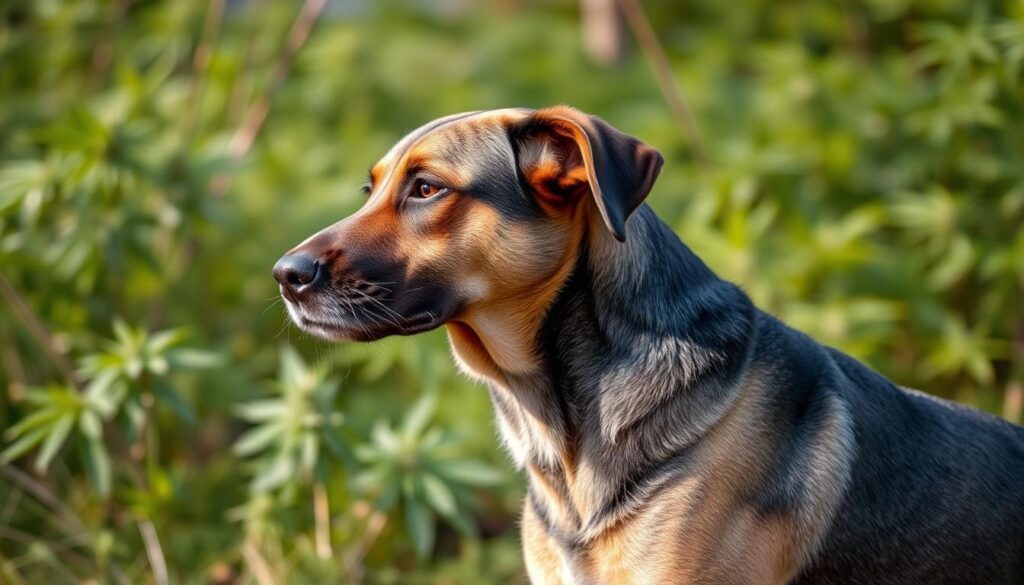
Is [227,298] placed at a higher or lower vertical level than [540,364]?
lower

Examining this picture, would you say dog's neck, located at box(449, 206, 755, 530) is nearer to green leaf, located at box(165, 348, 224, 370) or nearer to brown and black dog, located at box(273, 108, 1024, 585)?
brown and black dog, located at box(273, 108, 1024, 585)

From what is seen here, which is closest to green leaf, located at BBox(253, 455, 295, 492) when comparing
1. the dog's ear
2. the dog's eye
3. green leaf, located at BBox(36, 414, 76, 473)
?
green leaf, located at BBox(36, 414, 76, 473)

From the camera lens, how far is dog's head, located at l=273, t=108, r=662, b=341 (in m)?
2.97

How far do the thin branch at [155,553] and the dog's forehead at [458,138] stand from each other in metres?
2.08

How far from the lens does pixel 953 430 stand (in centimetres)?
319

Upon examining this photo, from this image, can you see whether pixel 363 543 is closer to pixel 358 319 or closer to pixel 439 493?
pixel 439 493

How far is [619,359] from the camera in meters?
3.02

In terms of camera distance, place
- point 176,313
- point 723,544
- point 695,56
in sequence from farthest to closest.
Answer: point 695,56, point 176,313, point 723,544

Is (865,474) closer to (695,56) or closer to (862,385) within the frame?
(862,385)

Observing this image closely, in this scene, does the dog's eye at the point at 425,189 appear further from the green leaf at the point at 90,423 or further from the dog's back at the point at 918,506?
the green leaf at the point at 90,423

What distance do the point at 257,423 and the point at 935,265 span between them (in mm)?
3849

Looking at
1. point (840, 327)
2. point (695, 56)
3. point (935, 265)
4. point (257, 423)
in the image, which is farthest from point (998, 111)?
point (257, 423)

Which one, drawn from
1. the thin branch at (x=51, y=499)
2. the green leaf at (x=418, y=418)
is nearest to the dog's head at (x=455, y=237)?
the green leaf at (x=418, y=418)

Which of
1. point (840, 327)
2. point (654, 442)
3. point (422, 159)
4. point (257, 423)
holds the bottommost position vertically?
point (257, 423)
